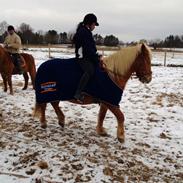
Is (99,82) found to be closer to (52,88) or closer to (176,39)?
(52,88)

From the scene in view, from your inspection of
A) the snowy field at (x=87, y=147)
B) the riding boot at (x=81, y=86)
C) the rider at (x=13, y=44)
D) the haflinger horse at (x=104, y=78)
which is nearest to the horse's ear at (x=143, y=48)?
A: the haflinger horse at (x=104, y=78)

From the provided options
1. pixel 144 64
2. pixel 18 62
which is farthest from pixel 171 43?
pixel 144 64

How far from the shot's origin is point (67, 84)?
6.44 meters

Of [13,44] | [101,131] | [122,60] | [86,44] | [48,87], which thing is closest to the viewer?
[86,44]

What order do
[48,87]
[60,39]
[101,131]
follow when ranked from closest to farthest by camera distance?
[48,87] < [101,131] < [60,39]

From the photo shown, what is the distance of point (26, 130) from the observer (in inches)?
266

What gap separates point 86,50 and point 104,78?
64cm

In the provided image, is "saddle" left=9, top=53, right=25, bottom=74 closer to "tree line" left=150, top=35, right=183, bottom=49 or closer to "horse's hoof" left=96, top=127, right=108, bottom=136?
"horse's hoof" left=96, top=127, right=108, bottom=136

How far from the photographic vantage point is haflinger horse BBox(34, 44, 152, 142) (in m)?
6.29

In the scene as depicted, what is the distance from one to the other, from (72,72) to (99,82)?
1.87 feet

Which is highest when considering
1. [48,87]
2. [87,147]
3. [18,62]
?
[18,62]

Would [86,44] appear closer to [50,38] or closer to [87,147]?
[87,147]

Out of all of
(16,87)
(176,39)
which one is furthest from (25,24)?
(16,87)

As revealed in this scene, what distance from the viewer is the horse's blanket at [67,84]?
6289 millimetres
